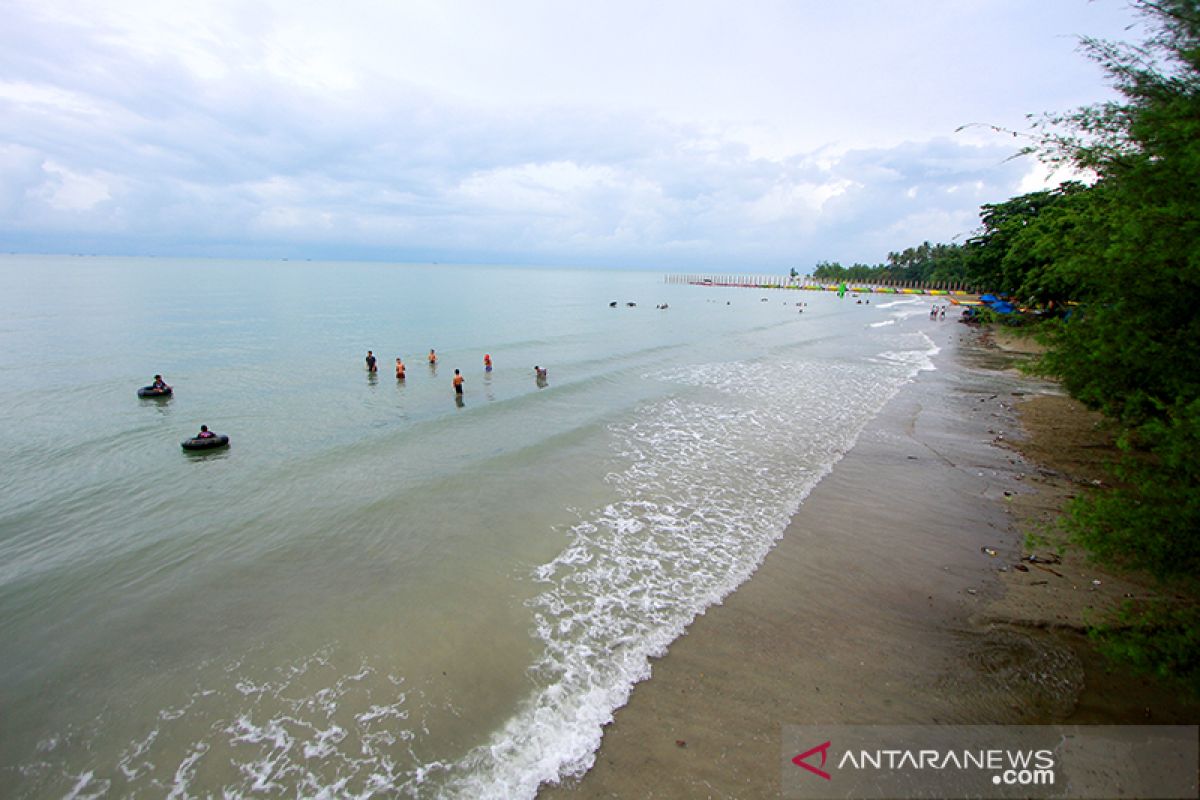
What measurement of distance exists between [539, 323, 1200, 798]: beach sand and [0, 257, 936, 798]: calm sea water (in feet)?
2.25

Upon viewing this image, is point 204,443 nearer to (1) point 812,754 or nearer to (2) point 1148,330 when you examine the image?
(1) point 812,754

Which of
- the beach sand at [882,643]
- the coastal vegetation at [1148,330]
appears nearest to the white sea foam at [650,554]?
the beach sand at [882,643]

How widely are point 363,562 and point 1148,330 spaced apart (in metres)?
14.7

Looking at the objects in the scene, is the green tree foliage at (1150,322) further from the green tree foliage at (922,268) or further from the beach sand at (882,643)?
the green tree foliage at (922,268)

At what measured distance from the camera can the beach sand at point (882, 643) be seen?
703cm

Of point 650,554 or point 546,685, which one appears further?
point 650,554

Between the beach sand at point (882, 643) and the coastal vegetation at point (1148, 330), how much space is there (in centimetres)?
99

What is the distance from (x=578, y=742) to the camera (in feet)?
23.8

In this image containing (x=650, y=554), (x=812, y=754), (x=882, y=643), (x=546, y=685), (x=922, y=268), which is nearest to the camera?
(x=812, y=754)

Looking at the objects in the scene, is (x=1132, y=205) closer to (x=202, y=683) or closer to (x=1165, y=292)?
(x=1165, y=292)

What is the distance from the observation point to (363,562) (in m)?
12.4

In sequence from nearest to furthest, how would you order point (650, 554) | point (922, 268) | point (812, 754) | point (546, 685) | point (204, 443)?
point (812, 754) → point (546, 685) → point (650, 554) → point (204, 443) → point (922, 268)

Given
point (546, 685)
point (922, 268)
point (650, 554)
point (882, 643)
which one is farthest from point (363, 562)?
point (922, 268)

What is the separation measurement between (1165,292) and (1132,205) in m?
1.77
